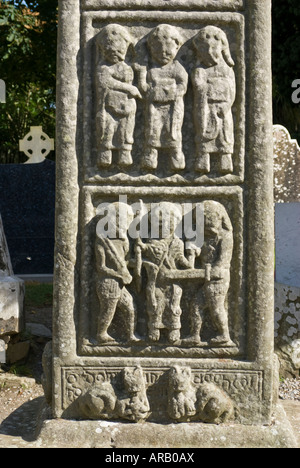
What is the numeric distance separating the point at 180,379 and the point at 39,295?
14.9ft

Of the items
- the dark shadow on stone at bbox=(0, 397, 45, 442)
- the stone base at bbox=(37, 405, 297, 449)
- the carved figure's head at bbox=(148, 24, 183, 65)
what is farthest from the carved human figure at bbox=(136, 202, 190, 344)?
the dark shadow on stone at bbox=(0, 397, 45, 442)

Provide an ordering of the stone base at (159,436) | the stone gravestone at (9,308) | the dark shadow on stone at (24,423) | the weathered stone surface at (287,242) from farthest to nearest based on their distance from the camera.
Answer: the weathered stone surface at (287,242), the stone gravestone at (9,308), the dark shadow on stone at (24,423), the stone base at (159,436)

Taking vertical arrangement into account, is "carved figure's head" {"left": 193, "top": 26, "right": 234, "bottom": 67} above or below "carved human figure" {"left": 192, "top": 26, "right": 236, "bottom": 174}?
above

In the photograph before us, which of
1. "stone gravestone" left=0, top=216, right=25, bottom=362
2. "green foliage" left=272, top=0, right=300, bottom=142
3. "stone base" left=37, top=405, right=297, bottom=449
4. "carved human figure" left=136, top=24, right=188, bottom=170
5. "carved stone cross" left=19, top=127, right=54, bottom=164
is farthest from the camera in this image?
"carved stone cross" left=19, top=127, right=54, bottom=164

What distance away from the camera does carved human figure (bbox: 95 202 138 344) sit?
325 centimetres

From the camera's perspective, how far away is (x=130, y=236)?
331cm

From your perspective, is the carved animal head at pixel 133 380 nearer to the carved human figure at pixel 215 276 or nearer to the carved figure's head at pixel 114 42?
the carved human figure at pixel 215 276

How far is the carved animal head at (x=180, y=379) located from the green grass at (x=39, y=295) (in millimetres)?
4077

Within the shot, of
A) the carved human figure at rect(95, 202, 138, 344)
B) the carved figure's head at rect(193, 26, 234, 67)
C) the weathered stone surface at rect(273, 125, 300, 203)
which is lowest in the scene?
the carved human figure at rect(95, 202, 138, 344)

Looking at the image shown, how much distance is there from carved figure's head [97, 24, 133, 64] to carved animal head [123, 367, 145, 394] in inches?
64.8

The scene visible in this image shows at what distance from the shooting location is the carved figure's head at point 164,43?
3205 mm

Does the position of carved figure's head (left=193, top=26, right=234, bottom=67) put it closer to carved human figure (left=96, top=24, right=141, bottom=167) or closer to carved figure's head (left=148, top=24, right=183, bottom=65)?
carved figure's head (left=148, top=24, right=183, bottom=65)

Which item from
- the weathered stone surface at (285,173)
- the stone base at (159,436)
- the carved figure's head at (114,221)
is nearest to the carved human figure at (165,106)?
the carved figure's head at (114,221)

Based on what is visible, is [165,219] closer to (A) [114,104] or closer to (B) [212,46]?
(A) [114,104]
